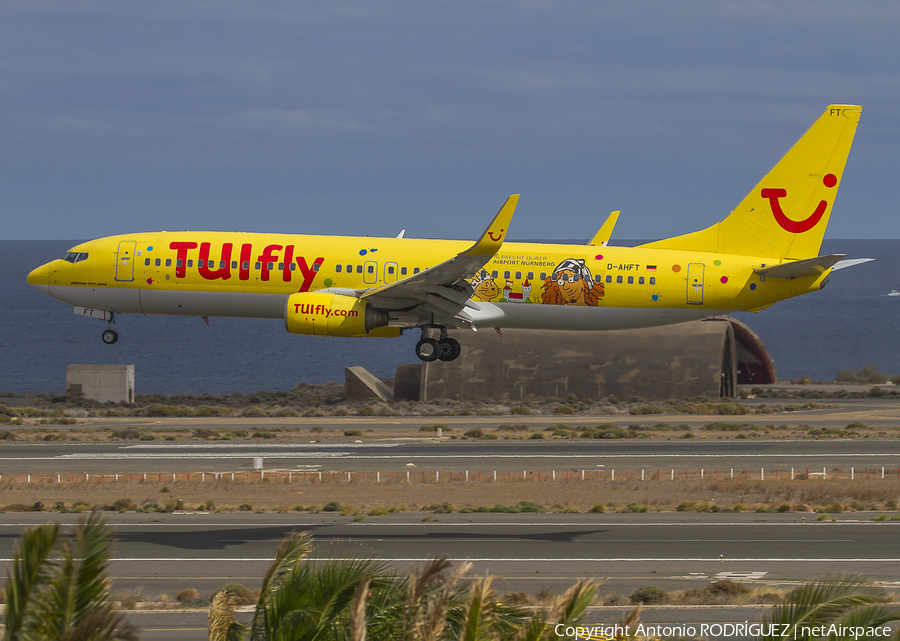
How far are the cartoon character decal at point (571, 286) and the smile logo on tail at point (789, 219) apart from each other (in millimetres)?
9305

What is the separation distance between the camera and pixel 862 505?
34.6 meters

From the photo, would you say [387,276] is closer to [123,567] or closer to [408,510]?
[408,510]

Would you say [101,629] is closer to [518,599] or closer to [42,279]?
[518,599]

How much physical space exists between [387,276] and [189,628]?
90.8ft

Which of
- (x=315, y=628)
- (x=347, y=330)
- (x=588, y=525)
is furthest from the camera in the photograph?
(x=347, y=330)

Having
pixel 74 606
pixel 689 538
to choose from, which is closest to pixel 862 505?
pixel 689 538

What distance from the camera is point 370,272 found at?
1770 inches

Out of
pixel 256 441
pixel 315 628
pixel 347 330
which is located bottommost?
pixel 256 441

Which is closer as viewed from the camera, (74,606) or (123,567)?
(74,606)

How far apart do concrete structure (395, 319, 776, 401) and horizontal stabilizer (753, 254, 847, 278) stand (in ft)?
92.9

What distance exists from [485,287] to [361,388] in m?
33.1

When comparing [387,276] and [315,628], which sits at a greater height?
[387,276]

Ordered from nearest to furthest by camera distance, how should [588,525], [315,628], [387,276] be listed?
[315,628]
[588,525]
[387,276]

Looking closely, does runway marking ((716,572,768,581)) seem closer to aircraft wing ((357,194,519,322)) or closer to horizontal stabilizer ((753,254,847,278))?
aircraft wing ((357,194,519,322))
